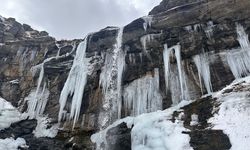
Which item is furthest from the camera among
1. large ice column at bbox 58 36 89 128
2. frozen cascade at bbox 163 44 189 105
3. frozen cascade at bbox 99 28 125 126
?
large ice column at bbox 58 36 89 128

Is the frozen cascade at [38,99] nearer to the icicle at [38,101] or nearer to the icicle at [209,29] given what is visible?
the icicle at [38,101]

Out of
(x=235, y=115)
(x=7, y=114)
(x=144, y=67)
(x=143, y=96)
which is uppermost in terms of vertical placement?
(x=144, y=67)

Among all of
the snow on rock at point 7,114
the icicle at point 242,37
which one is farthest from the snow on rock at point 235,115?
the snow on rock at point 7,114

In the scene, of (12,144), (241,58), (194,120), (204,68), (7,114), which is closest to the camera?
(194,120)

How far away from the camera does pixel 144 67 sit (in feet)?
81.5

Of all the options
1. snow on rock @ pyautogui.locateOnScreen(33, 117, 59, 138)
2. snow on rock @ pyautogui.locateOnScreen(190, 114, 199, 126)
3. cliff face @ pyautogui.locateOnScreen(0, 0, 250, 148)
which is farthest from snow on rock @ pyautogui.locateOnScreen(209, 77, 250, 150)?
snow on rock @ pyautogui.locateOnScreen(33, 117, 59, 138)

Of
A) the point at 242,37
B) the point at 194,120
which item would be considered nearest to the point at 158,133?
the point at 194,120

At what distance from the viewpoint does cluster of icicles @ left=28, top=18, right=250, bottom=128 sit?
73.3ft

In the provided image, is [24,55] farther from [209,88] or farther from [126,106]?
[209,88]

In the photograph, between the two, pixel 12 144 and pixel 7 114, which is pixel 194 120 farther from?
pixel 7 114

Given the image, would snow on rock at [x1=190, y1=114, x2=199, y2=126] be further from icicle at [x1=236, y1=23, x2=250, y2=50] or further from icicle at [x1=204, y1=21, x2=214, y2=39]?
icicle at [x1=204, y1=21, x2=214, y2=39]

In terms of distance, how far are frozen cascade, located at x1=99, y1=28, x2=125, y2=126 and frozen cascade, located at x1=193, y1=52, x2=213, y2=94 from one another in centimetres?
554

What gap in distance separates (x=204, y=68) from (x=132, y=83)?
5.11 metres

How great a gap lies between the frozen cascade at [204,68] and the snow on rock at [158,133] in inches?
83.2
